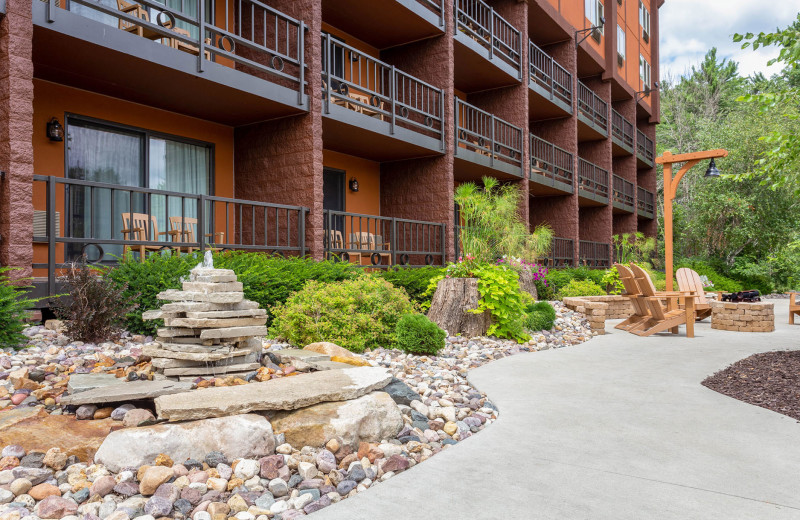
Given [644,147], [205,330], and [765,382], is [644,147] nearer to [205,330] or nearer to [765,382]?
[765,382]

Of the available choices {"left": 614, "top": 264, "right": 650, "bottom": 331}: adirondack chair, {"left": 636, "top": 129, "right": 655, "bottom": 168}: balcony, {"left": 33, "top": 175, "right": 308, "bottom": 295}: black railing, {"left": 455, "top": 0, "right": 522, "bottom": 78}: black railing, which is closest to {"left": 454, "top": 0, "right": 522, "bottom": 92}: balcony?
{"left": 455, "top": 0, "right": 522, "bottom": 78}: black railing

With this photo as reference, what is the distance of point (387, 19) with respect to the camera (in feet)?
39.9

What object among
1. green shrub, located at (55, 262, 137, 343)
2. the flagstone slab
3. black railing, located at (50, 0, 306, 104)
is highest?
black railing, located at (50, 0, 306, 104)

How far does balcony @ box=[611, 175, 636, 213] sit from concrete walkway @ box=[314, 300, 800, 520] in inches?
778

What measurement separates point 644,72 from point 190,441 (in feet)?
101

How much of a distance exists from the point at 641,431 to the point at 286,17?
8.21 meters

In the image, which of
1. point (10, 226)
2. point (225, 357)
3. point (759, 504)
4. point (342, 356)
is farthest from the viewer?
point (10, 226)

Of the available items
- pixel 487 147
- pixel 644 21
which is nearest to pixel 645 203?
pixel 644 21

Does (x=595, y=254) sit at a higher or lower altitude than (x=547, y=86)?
lower

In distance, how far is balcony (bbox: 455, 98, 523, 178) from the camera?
45.3 feet

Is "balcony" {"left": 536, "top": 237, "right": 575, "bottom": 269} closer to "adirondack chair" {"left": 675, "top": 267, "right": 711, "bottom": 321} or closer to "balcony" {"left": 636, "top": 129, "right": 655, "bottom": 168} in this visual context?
"adirondack chair" {"left": 675, "top": 267, "right": 711, "bottom": 321}

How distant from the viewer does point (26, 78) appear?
6129 mm

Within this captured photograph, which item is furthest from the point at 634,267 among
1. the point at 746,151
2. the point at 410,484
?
the point at 746,151

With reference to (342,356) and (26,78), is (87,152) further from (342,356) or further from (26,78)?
(342,356)
